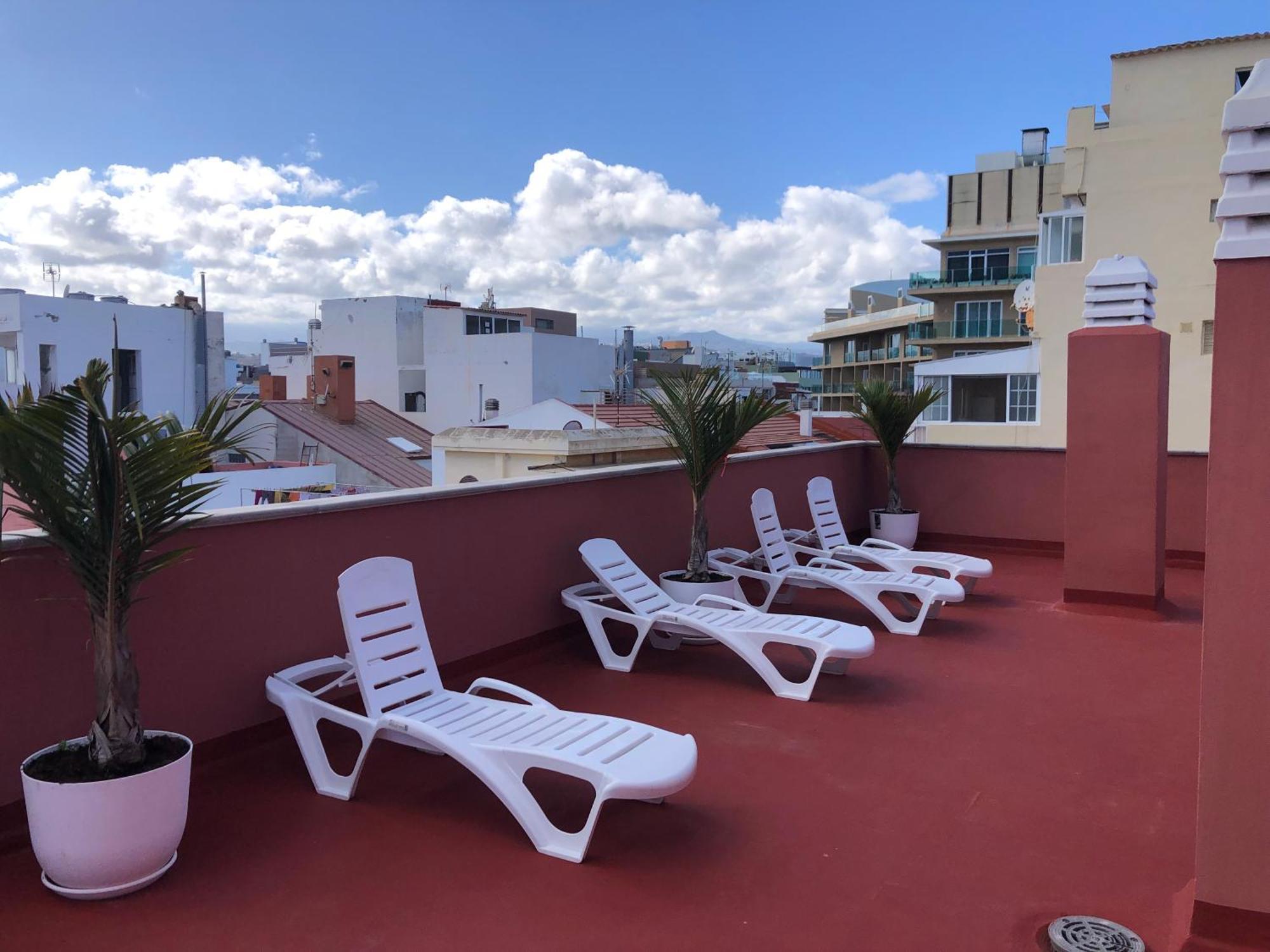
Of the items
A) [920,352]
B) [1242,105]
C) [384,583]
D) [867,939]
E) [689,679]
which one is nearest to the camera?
[1242,105]

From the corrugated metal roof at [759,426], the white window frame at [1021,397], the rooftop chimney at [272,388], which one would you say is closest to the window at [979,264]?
the white window frame at [1021,397]

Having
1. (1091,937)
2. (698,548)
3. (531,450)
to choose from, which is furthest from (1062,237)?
(1091,937)

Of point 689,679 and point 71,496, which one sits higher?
point 71,496

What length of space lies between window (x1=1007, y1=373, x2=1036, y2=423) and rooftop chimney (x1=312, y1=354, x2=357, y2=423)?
2210cm

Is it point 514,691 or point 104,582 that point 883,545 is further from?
point 104,582

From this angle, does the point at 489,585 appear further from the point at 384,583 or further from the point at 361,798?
the point at 361,798

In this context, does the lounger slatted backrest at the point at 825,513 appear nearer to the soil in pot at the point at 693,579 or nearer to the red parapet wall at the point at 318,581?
the red parapet wall at the point at 318,581

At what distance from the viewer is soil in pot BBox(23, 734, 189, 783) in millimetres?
3090

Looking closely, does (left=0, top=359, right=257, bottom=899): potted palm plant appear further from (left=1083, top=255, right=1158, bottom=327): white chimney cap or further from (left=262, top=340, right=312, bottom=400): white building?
(left=262, top=340, right=312, bottom=400): white building

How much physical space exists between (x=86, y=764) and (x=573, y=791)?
5.87 feet

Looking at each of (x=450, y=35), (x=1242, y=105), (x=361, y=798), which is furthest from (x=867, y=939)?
(x=450, y=35)

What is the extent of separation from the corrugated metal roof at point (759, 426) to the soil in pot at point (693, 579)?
9.71m

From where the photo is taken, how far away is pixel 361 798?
3922 millimetres

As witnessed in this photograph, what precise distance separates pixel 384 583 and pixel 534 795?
1145mm
